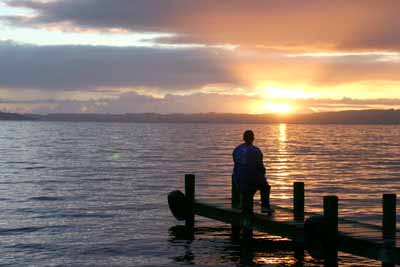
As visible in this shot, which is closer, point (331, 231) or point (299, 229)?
point (331, 231)

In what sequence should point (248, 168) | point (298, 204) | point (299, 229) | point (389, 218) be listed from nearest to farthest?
point (389, 218)
point (299, 229)
point (248, 168)
point (298, 204)

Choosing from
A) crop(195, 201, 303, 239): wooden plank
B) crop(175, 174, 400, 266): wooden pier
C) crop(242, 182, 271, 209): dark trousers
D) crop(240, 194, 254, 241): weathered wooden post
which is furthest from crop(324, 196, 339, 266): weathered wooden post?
crop(240, 194, 254, 241): weathered wooden post

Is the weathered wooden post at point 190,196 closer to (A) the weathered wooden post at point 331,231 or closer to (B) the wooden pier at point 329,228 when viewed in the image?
(B) the wooden pier at point 329,228

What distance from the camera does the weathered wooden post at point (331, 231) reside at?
1669 cm

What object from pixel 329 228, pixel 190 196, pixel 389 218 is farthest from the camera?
pixel 190 196

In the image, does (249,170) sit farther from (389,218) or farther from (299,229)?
(389,218)

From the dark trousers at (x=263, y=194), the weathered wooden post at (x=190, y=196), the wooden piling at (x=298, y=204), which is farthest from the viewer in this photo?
the weathered wooden post at (x=190, y=196)

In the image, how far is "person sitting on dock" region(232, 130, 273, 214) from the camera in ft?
63.4

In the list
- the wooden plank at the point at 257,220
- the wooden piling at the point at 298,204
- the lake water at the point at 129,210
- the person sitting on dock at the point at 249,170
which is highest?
the person sitting on dock at the point at 249,170

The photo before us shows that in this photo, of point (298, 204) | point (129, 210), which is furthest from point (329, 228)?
point (129, 210)

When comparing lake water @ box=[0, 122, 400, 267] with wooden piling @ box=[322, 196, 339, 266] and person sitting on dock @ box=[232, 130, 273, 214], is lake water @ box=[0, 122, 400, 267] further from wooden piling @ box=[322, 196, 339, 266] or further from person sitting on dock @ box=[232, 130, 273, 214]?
wooden piling @ box=[322, 196, 339, 266]

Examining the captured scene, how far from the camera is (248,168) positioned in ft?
64.1

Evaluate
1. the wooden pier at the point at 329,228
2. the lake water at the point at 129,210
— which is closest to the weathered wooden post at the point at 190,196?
the lake water at the point at 129,210

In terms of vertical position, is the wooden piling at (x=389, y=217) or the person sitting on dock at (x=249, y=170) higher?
the person sitting on dock at (x=249, y=170)
